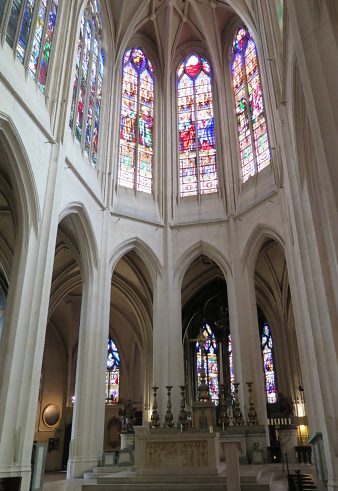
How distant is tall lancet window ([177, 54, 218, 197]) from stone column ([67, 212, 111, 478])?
5.25 m

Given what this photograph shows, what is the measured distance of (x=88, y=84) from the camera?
15.2 m

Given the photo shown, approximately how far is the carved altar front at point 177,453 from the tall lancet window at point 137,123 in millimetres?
9932

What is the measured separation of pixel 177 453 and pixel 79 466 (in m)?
4.12

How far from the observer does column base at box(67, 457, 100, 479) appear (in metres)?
11.7

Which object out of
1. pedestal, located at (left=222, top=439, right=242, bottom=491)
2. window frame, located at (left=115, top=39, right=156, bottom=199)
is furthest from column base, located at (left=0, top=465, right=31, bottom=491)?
window frame, located at (left=115, top=39, right=156, bottom=199)

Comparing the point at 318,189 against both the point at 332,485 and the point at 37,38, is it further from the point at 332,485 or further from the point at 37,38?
the point at 37,38

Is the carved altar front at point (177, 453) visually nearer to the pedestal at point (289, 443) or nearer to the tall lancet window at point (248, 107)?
the pedestal at point (289, 443)

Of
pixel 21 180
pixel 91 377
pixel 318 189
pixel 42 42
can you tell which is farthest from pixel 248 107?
pixel 91 377

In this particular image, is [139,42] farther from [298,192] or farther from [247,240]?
[298,192]

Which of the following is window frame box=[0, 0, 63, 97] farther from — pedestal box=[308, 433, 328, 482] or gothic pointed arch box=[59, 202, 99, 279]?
pedestal box=[308, 433, 328, 482]

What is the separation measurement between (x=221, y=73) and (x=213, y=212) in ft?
20.7

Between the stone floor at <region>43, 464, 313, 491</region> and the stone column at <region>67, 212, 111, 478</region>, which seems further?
the stone column at <region>67, 212, 111, 478</region>

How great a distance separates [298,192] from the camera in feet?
32.6

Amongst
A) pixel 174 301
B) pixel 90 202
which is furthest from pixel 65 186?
pixel 174 301
